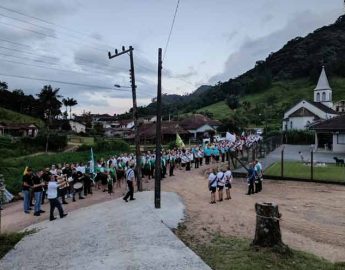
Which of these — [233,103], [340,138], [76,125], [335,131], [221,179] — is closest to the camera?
[221,179]

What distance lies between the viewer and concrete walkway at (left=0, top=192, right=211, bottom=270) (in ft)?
33.0

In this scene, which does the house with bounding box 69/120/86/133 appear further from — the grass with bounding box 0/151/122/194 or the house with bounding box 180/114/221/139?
the grass with bounding box 0/151/122/194

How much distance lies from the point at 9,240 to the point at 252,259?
7.89 metres

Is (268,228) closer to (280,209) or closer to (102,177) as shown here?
(280,209)

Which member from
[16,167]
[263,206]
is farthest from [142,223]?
[16,167]

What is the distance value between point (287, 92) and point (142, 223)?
127 metres

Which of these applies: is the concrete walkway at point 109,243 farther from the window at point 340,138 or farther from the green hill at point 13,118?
the green hill at point 13,118

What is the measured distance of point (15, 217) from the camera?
18.2 metres

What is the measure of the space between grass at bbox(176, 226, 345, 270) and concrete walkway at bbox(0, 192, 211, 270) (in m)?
0.54

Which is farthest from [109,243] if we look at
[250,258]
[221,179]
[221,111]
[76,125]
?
[221,111]

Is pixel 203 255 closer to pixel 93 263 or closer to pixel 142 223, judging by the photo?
pixel 93 263

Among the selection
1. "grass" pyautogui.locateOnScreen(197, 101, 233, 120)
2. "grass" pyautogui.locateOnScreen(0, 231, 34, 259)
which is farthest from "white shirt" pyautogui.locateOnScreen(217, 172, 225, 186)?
"grass" pyautogui.locateOnScreen(197, 101, 233, 120)

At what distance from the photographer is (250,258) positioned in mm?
10172

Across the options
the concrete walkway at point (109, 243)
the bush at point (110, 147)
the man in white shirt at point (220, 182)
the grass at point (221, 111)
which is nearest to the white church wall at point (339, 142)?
the bush at point (110, 147)
